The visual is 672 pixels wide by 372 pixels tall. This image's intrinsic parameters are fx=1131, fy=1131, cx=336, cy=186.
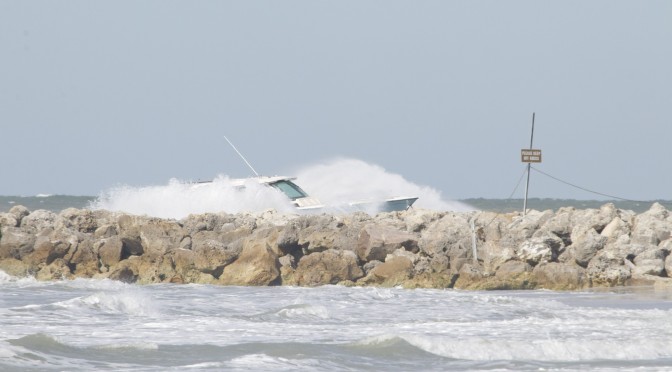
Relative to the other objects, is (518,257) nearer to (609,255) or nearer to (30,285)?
(609,255)

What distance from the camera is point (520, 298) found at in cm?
1523

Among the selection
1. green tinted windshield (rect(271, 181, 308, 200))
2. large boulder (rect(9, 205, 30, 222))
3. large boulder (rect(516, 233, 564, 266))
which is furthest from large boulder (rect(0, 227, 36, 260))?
green tinted windshield (rect(271, 181, 308, 200))

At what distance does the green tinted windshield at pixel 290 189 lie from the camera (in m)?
28.1

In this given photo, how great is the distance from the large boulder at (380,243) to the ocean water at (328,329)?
1.33 metres

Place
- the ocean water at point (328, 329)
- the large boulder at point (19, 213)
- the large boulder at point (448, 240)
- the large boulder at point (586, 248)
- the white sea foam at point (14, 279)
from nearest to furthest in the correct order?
the ocean water at point (328, 329)
the large boulder at point (586, 248)
the white sea foam at point (14, 279)
the large boulder at point (448, 240)
the large boulder at point (19, 213)

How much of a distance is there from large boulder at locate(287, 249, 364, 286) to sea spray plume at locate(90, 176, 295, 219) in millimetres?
9880

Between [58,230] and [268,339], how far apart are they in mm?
8379

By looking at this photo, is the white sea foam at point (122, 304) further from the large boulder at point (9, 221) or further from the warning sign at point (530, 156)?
the warning sign at point (530, 156)

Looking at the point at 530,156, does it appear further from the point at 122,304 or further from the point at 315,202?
the point at 122,304

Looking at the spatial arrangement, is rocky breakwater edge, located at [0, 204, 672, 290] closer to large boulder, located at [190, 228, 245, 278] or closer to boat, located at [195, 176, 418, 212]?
large boulder, located at [190, 228, 245, 278]

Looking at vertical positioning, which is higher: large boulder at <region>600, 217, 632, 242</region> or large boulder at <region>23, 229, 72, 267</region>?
large boulder at <region>600, 217, 632, 242</region>

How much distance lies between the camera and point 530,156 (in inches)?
802

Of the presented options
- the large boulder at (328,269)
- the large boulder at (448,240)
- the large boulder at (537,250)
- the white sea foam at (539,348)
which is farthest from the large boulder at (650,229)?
the white sea foam at (539,348)

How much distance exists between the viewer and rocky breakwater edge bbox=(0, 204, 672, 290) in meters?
17.0
